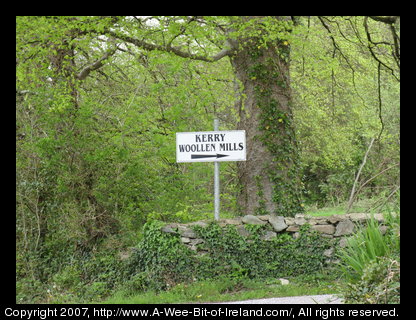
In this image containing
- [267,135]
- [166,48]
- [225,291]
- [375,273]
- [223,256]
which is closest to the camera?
[375,273]

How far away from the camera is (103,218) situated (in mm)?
9539

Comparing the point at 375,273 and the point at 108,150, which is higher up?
the point at 108,150

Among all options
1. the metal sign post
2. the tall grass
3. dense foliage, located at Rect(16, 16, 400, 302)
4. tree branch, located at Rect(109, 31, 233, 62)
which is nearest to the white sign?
the metal sign post

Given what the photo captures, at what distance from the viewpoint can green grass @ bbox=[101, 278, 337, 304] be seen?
281 inches

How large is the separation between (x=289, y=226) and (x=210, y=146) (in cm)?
190

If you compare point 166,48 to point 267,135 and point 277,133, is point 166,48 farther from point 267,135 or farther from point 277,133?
point 277,133

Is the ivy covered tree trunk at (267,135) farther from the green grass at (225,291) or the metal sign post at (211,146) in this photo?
the green grass at (225,291)

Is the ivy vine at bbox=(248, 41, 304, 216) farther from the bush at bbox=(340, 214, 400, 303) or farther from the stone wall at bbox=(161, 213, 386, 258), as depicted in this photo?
the bush at bbox=(340, 214, 400, 303)

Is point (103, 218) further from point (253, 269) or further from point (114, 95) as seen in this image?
point (114, 95)

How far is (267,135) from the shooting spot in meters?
10.0

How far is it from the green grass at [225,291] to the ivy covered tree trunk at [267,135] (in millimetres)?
2335

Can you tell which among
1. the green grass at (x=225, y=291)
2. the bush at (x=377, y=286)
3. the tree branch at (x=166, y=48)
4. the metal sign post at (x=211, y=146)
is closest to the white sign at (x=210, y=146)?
the metal sign post at (x=211, y=146)

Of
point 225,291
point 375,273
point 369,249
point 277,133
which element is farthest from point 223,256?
point 375,273

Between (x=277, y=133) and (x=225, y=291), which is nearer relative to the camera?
(x=225, y=291)
